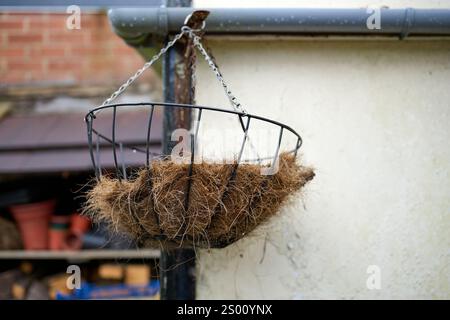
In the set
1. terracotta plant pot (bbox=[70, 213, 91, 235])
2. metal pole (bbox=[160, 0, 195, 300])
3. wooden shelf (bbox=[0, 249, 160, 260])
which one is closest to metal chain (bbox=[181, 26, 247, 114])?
metal pole (bbox=[160, 0, 195, 300])

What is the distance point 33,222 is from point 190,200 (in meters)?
1.84

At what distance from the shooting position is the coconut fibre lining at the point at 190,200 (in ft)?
3.29

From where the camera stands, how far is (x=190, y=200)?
3.31 feet

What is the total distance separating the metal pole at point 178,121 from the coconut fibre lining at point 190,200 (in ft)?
1.27

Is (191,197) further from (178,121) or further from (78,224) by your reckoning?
(78,224)

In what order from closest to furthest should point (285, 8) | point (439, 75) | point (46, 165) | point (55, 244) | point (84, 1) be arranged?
point (285, 8)
point (439, 75)
point (46, 165)
point (55, 244)
point (84, 1)

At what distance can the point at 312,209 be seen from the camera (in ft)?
4.87

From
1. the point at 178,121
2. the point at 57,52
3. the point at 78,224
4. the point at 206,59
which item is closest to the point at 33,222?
the point at 78,224

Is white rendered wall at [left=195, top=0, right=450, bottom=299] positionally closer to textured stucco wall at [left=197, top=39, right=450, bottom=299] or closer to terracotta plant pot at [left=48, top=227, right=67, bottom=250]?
textured stucco wall at [left=197, top=39, right=450, bottom=299]

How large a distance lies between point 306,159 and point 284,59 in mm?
347
